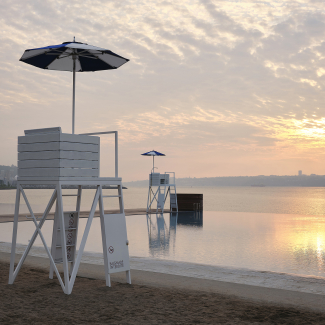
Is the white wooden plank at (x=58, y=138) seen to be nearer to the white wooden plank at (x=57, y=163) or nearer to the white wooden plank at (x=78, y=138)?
the white wooden plank at (x=78, y=138)

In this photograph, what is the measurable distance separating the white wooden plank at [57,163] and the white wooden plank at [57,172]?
0.05 meters

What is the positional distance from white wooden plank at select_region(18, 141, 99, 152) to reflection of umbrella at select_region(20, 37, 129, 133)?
1.68ft

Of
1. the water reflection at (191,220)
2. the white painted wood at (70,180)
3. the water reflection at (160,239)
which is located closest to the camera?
the white painted wood at (70,180)

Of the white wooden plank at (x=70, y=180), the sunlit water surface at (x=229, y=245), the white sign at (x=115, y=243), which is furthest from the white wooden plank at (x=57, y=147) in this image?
the sunlit water surface at (x=229, y=245)

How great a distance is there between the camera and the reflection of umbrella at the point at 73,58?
6.13 metres

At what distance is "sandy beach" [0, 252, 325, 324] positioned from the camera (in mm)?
4473

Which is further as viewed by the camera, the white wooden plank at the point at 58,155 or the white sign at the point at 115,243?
the white sign at the point at 115,243

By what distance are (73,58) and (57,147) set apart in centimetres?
157

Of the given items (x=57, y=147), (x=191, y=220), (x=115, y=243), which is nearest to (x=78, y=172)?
(x=57, y=147)

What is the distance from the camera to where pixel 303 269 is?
8742 millimetres

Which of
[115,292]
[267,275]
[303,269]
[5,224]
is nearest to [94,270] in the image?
[115,292]

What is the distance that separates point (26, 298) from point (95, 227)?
36.3 ft

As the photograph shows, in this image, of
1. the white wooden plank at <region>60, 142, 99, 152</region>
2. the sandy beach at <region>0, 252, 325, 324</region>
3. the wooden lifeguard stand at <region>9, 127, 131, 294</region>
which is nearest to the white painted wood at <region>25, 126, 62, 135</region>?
the wooden lifeguard stand at <region>9, 127, 131, 294</region>

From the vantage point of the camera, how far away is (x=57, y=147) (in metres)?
5.77
